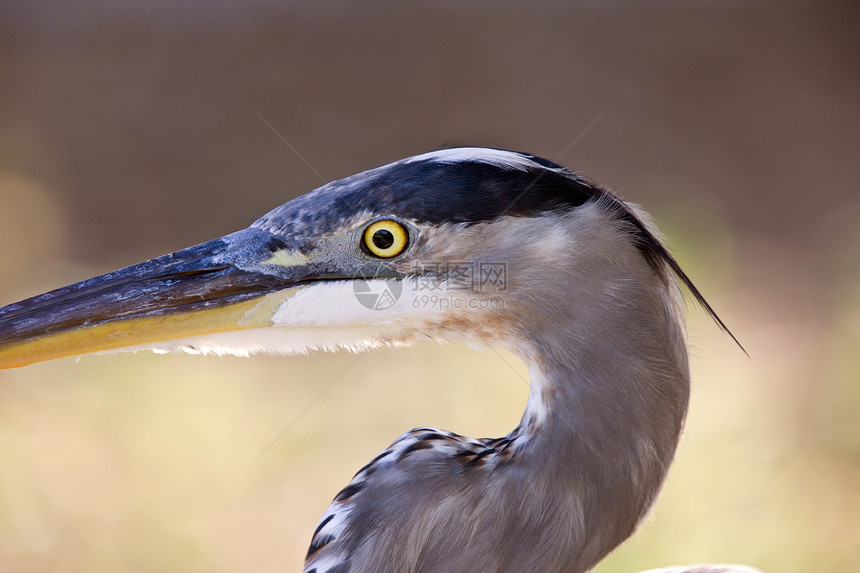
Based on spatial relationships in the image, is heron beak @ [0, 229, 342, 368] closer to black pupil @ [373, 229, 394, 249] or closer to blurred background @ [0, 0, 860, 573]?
black pupil @ [373, 229, 394, 249]

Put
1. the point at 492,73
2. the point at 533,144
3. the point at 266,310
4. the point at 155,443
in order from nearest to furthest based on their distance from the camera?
the point at 266,310 < the point at 155,443 < the point at 533,144 < the point at 492,73

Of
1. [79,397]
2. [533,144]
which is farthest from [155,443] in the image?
[533,144]

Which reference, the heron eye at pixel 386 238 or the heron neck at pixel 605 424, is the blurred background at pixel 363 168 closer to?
the heron eye at pixel 386 238

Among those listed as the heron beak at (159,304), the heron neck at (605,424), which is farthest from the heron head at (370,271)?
the heron neck at (605,424)

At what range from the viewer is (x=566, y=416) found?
3.74 ft

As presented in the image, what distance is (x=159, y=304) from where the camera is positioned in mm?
1220

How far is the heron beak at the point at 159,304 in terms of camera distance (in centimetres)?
121

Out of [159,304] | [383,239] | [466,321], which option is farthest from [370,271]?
[159,304]

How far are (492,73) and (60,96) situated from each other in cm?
288

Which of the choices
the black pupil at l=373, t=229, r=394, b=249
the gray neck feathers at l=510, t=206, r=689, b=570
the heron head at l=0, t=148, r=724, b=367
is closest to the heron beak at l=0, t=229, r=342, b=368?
the heron head at l=0, t=148, r=724, b=367

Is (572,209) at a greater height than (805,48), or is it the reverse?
(805,48)

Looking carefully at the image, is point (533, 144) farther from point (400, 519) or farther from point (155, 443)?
point (400, 519)

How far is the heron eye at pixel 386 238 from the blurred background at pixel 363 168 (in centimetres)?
29

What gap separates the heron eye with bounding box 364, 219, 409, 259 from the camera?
1.19 meters
